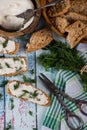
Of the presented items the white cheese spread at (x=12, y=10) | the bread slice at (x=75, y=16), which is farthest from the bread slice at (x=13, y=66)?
the bread slice at (x=75, y=16)

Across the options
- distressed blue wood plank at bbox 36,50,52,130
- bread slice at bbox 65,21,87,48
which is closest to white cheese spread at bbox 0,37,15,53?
distressed blue wood plank at bbox 36,50,52,130

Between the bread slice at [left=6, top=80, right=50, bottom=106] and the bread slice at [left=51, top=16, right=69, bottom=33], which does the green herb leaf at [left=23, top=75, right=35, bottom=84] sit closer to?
the bread slice at [left=6, top=80, right=50, bottom=106]

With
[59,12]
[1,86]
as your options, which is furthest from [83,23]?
[1,86]

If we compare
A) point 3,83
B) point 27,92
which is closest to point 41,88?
point 27,92

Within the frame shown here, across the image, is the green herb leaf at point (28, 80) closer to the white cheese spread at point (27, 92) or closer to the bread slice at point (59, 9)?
the white cheese spread at point (27, 92)

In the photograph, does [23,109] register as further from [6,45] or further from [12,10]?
[12,10]

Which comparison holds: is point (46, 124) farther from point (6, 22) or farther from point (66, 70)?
point (6, 22)
